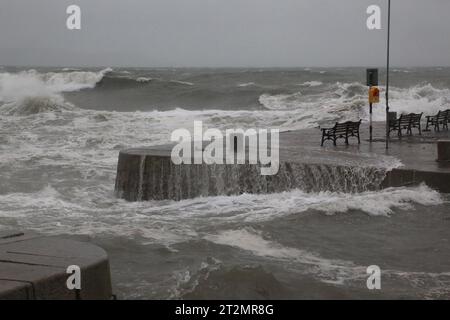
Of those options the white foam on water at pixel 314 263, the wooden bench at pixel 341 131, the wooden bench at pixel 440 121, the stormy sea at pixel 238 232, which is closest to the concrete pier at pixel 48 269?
the stormy sea at pixel 238 232

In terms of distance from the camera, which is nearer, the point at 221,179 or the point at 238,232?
the point at 238,232

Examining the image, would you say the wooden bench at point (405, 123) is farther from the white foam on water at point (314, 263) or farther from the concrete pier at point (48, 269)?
the concrete pier at point (48, 269)

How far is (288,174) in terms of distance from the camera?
526 inches

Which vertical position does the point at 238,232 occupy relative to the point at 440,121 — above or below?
below

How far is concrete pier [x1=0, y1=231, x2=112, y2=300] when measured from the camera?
559 centimetres

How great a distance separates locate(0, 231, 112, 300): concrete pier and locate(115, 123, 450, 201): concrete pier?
6.78 m

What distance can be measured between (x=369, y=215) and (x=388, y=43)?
7190mm

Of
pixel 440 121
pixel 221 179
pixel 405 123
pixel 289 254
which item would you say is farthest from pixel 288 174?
pixel 440 121

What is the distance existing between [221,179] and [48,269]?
26.2 feet

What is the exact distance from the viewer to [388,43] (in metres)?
17.2

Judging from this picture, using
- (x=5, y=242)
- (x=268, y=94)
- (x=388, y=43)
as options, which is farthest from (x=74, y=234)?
(x=268, y=94)

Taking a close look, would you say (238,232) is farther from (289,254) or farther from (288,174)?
(288,174)

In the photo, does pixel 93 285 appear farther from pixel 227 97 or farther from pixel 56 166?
pixel 227 97

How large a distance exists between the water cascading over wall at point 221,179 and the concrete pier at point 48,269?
22.2 ft
